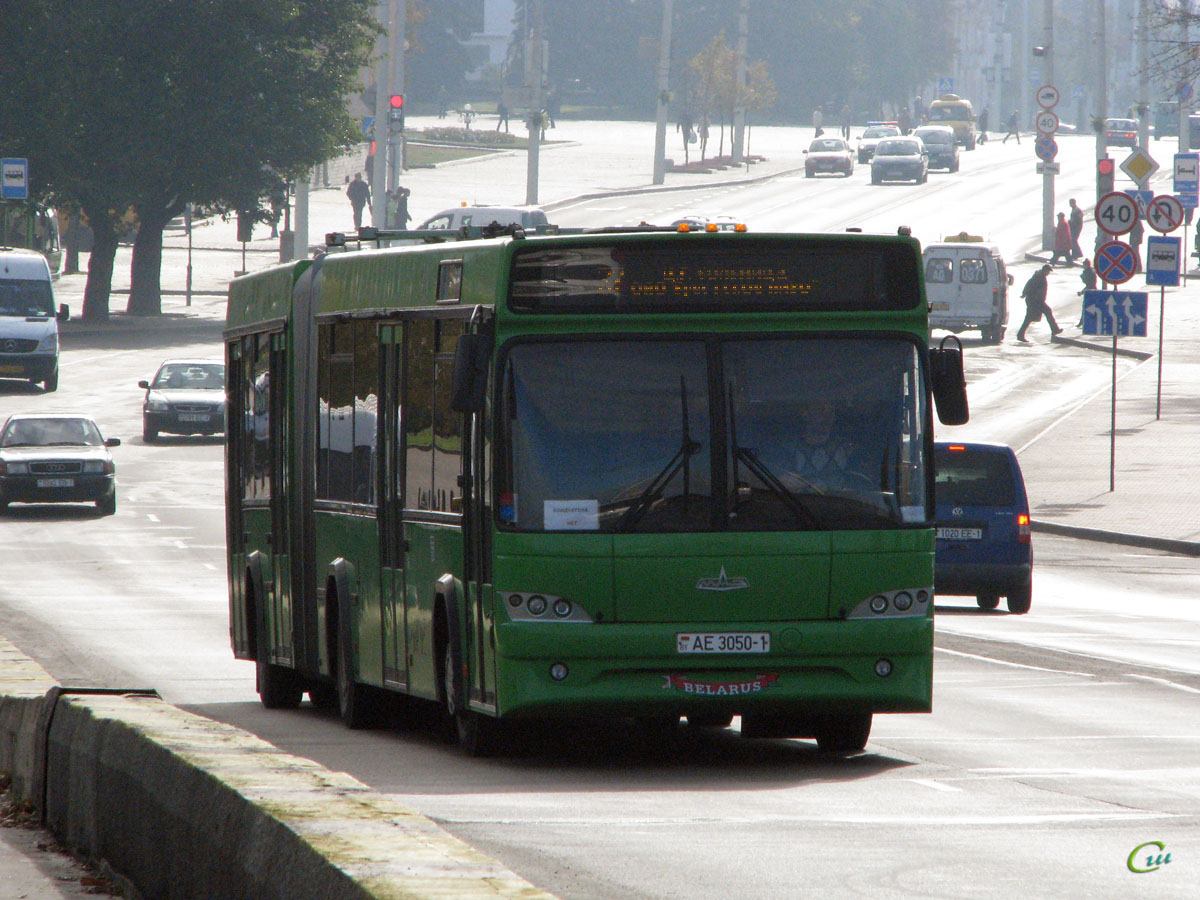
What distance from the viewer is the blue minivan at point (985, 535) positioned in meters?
22.0

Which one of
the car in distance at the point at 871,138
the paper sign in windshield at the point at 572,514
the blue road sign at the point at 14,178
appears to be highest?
the car in distance at the point at 871,138

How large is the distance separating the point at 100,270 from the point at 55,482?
3002cm

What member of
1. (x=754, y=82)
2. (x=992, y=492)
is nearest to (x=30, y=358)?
(x=992, y=492)

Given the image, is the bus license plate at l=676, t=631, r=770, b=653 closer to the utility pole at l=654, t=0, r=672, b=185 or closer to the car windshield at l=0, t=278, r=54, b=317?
the car windshield at l=0, t=278, r=54, b=317

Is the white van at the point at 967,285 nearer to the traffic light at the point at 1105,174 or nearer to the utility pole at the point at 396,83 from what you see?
the traffic light at the point at 1105,174

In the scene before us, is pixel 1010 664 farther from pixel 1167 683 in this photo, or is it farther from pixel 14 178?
pixel 14 178

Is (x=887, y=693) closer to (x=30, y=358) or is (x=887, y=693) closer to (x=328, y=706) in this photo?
(x=328, y=706)

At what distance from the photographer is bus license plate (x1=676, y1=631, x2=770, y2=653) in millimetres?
10797

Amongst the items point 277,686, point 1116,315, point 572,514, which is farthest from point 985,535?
point 572,514

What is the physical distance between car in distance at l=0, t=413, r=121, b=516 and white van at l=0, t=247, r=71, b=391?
1315 centimetres

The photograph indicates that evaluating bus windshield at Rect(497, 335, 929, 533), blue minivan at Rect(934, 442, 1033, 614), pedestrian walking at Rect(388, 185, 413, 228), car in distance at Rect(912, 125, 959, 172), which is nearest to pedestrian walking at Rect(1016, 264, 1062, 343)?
pedestrian walking at Rect(388, 185, 413, 228)

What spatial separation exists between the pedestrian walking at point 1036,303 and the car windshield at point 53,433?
87.6 ft

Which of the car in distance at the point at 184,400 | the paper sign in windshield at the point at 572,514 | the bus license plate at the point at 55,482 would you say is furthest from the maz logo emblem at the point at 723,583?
the car in distance at the point at 184,400

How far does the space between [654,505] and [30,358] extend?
3897 centimetres
